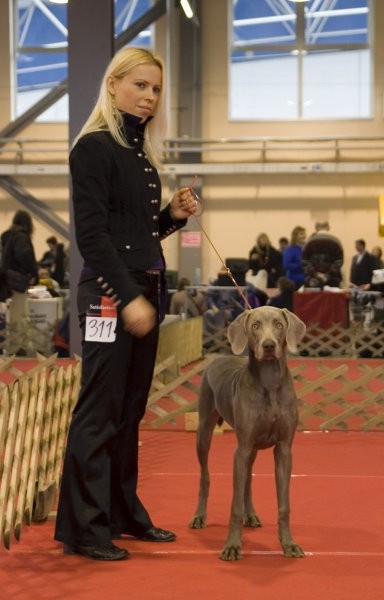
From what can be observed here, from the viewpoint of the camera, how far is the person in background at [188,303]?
36.8ft

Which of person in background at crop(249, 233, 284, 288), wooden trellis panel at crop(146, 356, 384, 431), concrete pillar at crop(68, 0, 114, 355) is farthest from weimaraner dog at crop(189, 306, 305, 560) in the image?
person in background at crop(249, 233, 284, 288)

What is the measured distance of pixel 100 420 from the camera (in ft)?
10.0

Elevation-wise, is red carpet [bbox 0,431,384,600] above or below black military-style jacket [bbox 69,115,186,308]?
below

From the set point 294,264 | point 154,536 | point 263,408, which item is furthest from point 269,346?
point 294,264

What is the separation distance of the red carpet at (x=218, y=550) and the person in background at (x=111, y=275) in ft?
0.45

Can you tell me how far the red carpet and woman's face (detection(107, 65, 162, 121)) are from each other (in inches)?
52.3

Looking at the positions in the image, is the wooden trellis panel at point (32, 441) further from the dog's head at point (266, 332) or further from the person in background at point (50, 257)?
the person in background at point (50, 257)

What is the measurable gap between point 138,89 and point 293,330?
839 millimetres

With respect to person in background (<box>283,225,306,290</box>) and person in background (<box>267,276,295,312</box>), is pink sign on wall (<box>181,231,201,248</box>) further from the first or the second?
person in background (<box>267,276,295,312</box>)

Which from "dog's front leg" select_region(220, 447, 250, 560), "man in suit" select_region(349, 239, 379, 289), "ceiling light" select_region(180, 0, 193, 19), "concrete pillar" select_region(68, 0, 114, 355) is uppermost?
"ceiling light" select_region(180, 0, 193, 19)

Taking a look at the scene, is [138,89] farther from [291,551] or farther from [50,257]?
[50,257]

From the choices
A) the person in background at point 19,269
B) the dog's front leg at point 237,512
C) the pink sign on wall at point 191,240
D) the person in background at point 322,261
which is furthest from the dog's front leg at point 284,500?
the pink sign on wall at point 191,240

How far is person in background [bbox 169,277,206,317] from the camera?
441 inches

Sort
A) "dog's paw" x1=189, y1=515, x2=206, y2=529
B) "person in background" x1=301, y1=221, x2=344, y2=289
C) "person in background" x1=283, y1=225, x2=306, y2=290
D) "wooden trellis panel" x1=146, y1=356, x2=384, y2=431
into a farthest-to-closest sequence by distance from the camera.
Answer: "person in background" x1=283, y1=225, x2=306, y2=290 < "person in background" x1=301, y1=221, x2=344, y2=289 < "wooden trellis panel" x1=146, y1=356, x2=384, y2=431 < "dog's paw" x1=189, y1=515, x2=206, y2=529
